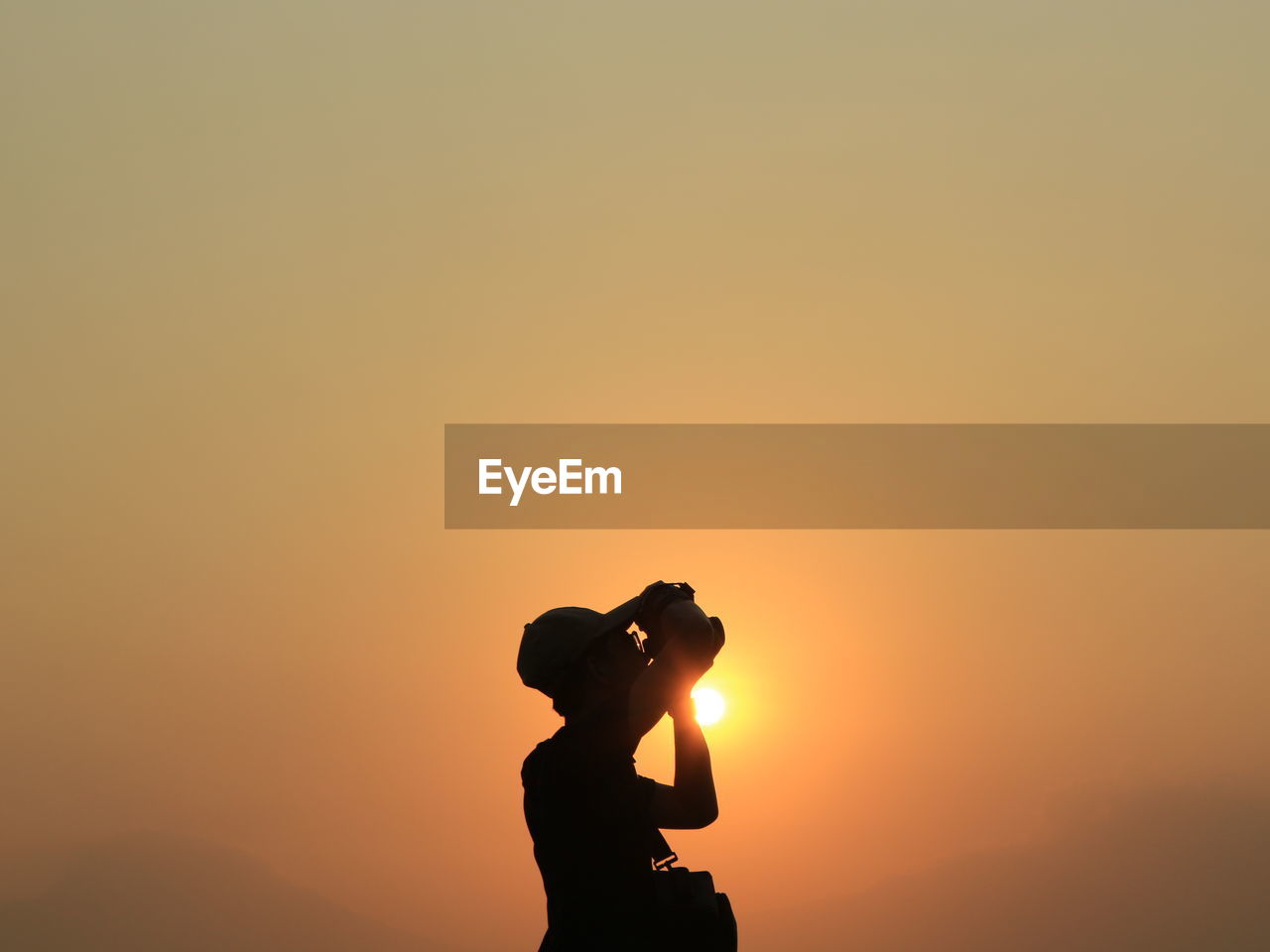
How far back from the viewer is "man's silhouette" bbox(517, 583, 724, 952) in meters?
6.56

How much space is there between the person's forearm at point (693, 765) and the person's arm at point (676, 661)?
10 cm

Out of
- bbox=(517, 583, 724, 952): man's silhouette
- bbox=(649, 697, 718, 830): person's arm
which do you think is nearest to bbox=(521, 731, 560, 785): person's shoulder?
bbox=(517, 583, 724, 952): man's silhouette

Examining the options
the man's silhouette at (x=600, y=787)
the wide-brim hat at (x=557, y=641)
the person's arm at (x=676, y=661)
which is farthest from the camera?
the wide-brim hat at (x=557, y=641)

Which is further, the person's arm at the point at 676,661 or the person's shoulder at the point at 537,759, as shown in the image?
the person's shoulder at the point at 537,759

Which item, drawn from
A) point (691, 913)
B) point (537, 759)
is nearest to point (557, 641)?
point (537, 759)

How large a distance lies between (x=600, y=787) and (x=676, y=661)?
0.88 m

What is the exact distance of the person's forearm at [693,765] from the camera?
6.36 metres

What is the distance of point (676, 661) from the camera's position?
6.24m

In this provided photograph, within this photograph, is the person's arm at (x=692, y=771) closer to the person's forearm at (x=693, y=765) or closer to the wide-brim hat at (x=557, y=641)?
the person's forearm at (x=693, y=765)

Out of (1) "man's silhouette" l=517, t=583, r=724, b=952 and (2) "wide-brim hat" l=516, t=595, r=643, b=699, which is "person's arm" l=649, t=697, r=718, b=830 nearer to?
(1) "man's silhouette" l=517, t=583, r=724, b=952

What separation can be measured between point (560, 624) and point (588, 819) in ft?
2.96

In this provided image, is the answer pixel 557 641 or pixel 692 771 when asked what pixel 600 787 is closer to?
pixel 692 771

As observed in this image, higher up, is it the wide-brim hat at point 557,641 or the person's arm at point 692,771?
the wide-brim hat at point 557,641

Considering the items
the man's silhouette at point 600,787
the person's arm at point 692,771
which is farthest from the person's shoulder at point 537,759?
the person's arm at point 692,771
